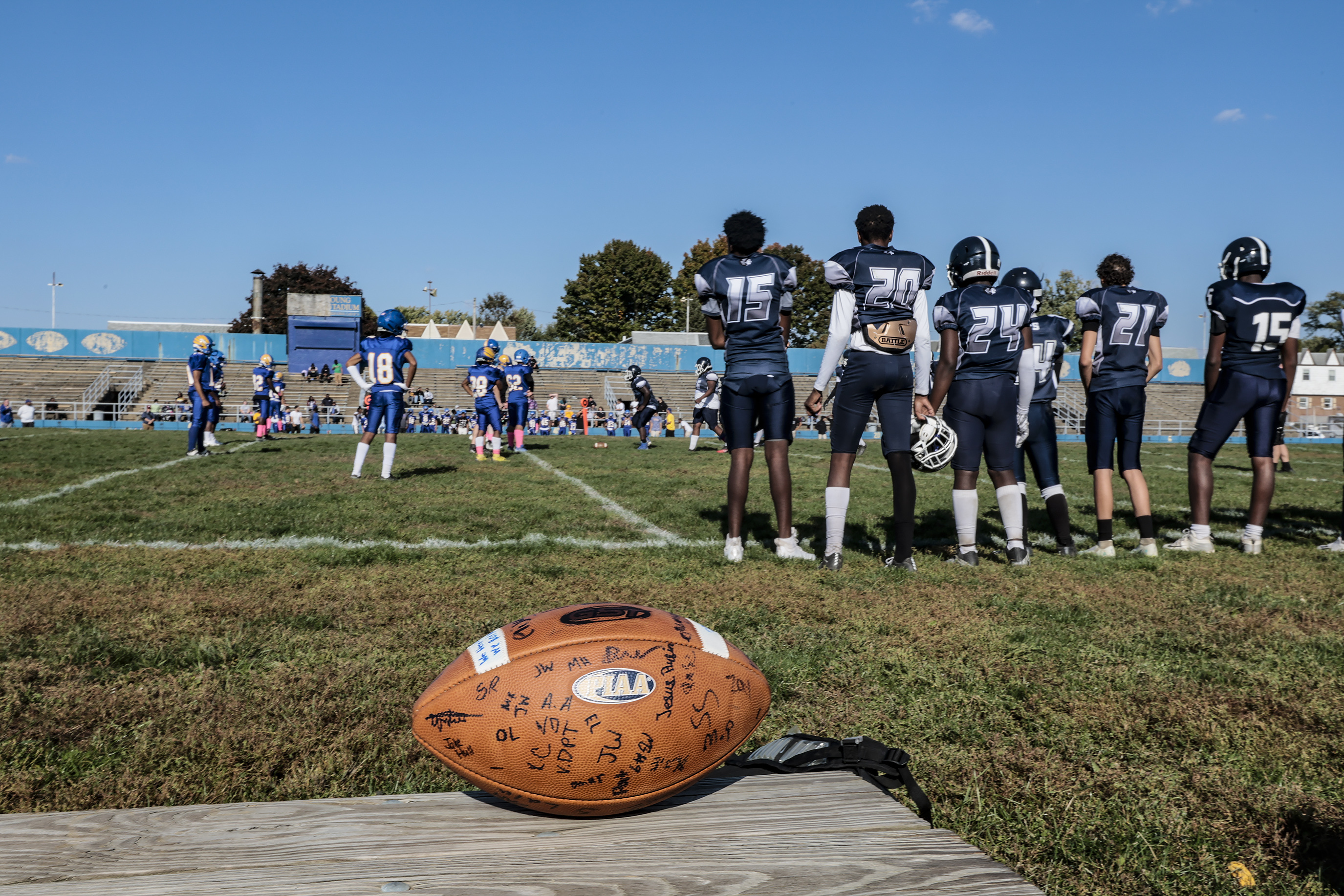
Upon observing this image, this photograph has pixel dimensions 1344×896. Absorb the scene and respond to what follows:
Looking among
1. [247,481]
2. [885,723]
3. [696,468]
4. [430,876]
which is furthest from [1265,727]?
[696,468]

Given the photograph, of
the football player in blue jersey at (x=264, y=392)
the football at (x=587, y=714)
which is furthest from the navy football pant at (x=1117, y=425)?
the football player in blue jersey at (x=264, y=392)

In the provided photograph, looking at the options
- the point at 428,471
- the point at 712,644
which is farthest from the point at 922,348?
the point at 428,471

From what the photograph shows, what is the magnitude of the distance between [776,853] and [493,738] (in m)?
0.60

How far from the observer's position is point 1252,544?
20.9 feet

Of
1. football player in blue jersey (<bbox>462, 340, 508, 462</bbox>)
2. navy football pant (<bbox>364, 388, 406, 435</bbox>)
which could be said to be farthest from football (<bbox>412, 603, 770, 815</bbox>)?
football player in blue jersey (<bbox>462, 340, 508, 462</bbox>)

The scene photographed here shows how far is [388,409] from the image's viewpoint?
1070 centimetres

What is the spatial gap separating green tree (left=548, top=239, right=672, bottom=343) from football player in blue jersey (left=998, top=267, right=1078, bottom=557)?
6339 centimetres

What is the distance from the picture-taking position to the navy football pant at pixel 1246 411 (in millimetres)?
6445

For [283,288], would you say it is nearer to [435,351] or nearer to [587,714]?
[435,351]

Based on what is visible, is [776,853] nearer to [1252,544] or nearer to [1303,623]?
[1303,623]

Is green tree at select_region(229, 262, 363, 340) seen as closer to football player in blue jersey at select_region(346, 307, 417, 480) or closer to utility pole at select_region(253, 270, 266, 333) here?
utility pole at select_region(253, 270, 266, 333)

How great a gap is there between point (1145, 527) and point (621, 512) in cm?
408

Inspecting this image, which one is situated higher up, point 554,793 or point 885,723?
point 554,793

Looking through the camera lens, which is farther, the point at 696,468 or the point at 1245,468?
the point at 1245,468
